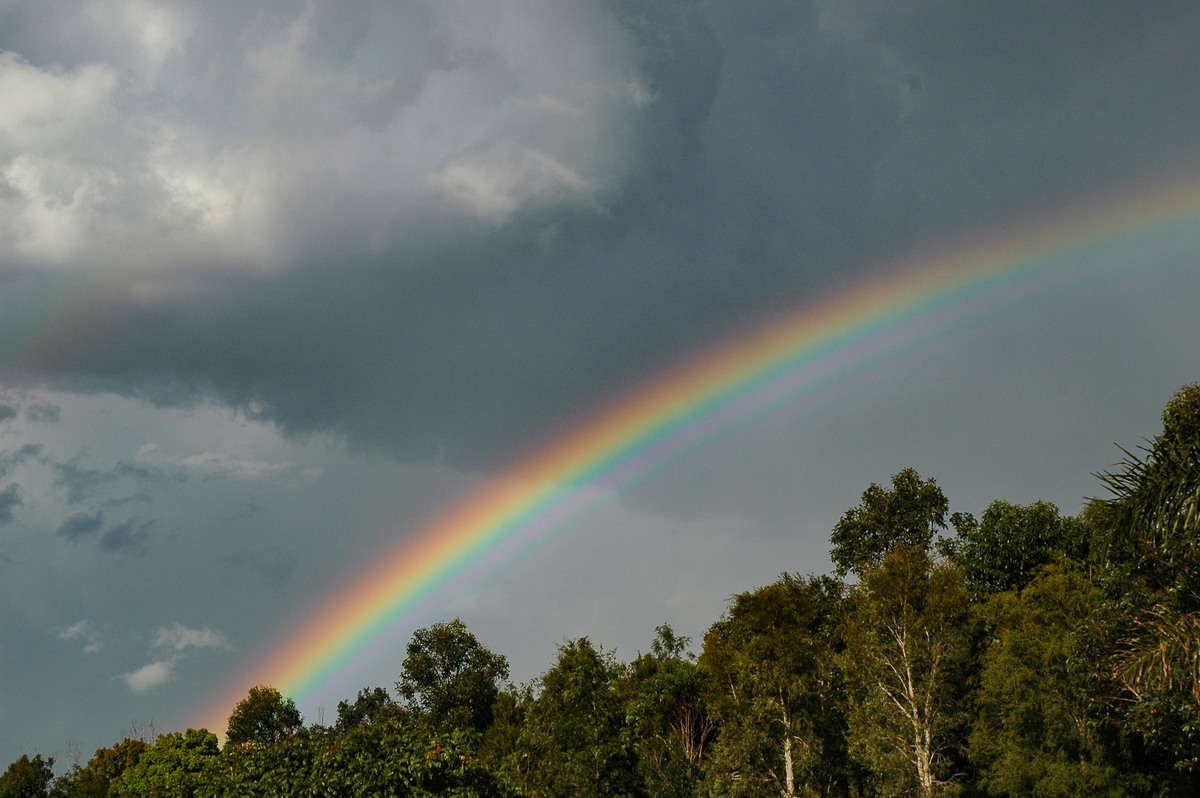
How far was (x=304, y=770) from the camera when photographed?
73.2 ft

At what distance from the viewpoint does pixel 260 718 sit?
121875mm

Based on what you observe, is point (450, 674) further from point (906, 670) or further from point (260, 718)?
point (906, 670)

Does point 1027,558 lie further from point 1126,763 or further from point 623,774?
point 623,774

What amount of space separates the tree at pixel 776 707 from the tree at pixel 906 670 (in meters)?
2.45

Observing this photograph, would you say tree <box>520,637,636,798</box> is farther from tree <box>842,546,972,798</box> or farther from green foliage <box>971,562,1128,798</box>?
green foliage <box>971,562,1128,798</box>

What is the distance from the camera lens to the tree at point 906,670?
157 feet

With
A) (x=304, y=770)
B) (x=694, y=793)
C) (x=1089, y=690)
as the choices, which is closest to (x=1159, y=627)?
(x=304, y=770)

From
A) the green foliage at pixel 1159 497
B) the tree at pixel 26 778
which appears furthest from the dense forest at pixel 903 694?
the tree at pixel 26 778

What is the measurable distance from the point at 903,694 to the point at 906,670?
1.42m

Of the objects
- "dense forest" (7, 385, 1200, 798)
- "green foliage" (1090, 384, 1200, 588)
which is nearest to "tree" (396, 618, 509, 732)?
"dense forest" (7, 385, 1200, 798)

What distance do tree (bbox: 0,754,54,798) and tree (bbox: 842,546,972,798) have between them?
396 ft

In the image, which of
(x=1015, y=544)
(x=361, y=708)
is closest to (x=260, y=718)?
(x=361, y=708)

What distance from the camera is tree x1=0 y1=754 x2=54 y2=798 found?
123 m

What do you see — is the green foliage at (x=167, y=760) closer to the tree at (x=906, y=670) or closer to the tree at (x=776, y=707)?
the tree at (x=776, y=707)
